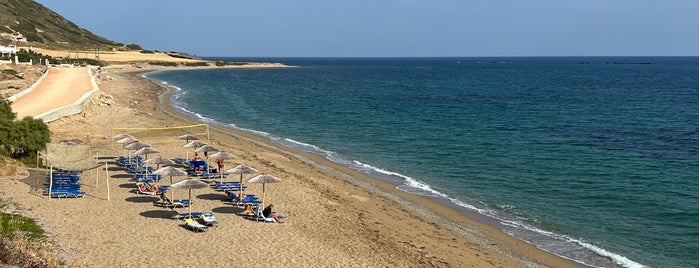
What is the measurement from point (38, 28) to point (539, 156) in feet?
515

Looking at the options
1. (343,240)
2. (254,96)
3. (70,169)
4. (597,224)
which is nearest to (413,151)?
(597,224)

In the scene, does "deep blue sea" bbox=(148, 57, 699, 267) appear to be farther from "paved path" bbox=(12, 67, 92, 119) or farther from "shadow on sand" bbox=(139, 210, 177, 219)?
"shadow on sand" bbox=(139, 210, 177, 219)

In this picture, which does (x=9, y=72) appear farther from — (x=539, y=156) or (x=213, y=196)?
(x=539, y=156)

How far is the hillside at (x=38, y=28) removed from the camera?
134 meters

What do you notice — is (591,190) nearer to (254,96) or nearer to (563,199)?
(563,199)

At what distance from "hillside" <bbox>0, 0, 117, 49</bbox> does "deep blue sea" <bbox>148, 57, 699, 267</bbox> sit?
8951 centimetres

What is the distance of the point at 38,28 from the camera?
6068 inches

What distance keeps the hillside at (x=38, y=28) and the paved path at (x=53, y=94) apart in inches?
2655

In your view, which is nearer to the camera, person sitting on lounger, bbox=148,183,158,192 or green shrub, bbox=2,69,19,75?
person sitting on lounger, bbox=148,183,158,192

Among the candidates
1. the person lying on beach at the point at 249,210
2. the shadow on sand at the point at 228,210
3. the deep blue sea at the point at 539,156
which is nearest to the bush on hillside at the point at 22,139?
the shadow on sand at the point at 228,210

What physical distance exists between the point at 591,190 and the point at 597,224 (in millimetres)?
4689

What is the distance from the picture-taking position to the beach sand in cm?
1616

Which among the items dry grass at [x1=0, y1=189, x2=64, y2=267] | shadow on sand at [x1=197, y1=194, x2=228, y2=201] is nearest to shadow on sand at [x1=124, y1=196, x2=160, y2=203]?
shadow on sand at [x1=197, y1=194, x2=228, y2=201]

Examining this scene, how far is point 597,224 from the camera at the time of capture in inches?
820
